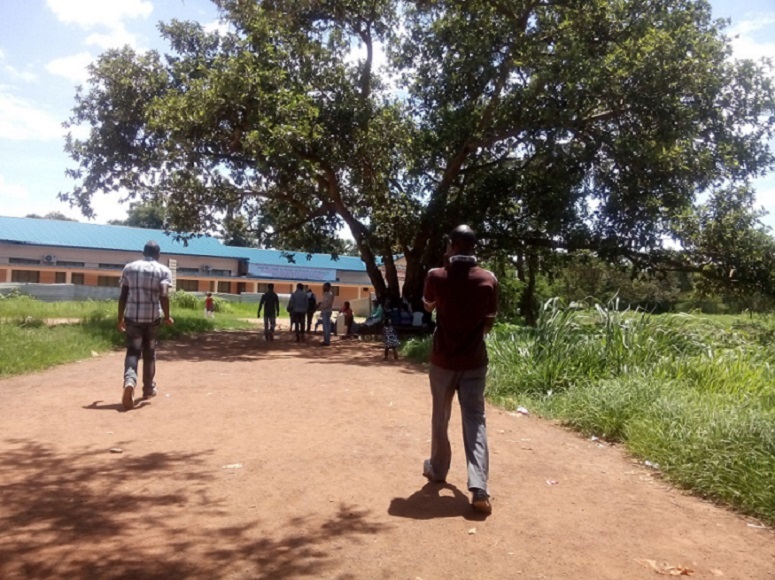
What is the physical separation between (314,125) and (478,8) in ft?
15.4

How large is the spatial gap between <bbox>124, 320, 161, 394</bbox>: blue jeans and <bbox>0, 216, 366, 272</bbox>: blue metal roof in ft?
88.6

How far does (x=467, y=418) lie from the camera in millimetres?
4645

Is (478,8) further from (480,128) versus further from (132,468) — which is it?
(132,468)

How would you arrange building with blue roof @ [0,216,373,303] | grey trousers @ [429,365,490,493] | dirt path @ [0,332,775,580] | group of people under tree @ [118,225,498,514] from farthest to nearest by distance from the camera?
building with blue roof @ [0,216,373,303], group of people under tree @ [118,225,498,514], grey trousers @ [429,365,490,493], dirt path @ [0,332,775,580]

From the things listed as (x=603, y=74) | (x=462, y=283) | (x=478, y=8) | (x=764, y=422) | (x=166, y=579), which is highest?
(x=478, y=8)

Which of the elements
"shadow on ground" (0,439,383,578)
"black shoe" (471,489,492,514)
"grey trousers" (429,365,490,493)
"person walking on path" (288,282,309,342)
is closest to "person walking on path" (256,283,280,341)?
"person walking on path" (288,282,309,342)

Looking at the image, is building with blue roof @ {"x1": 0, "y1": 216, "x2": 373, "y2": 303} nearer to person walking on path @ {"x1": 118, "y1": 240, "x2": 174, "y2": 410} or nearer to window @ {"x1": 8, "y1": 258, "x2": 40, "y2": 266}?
window @ {"x1": 8, "y1": 258, "x2": 40, "y2": 266}

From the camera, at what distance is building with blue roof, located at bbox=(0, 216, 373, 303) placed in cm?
3794

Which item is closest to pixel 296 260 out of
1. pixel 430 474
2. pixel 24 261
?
pixel 24 261

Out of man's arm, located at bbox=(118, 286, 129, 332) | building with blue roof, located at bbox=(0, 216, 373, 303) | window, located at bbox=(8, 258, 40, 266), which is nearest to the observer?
man's arm, located at bbox=(118, 286, 129, 332)

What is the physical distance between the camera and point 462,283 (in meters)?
4.60

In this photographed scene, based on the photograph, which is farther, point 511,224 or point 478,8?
point 511,224

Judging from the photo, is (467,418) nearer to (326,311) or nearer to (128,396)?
(128,396)

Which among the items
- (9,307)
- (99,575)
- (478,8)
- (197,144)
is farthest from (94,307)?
(99,575)
